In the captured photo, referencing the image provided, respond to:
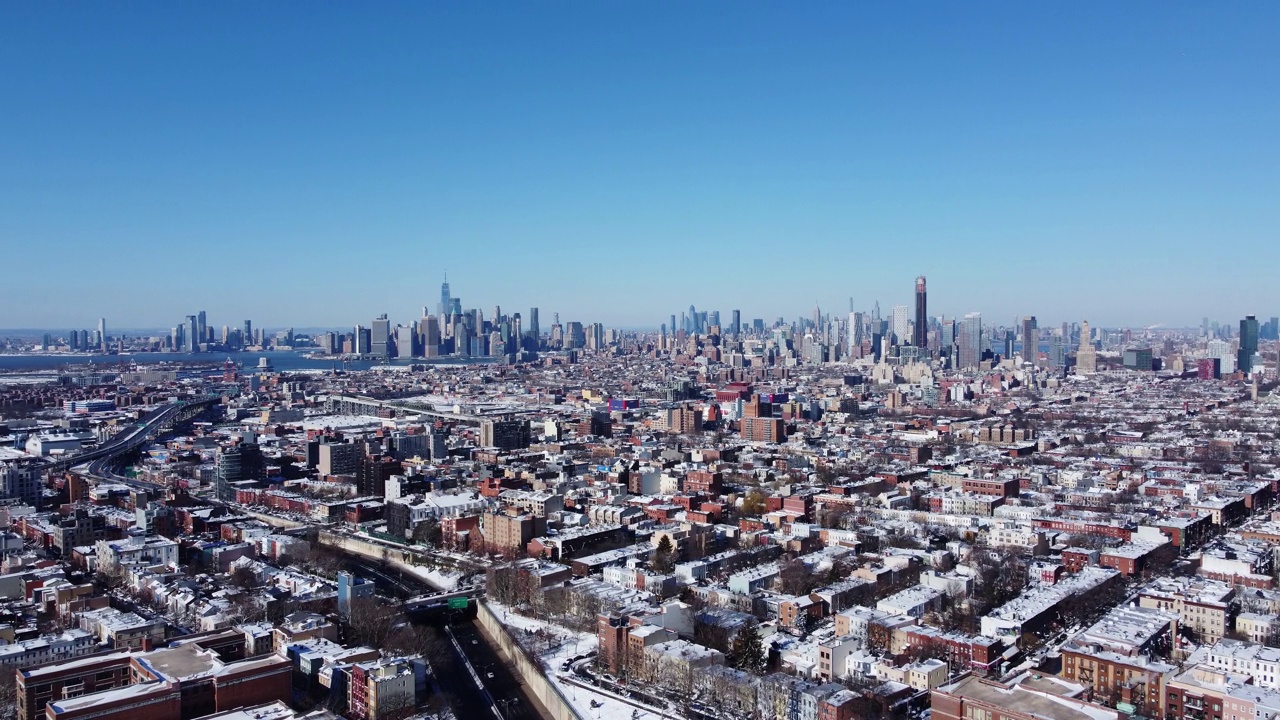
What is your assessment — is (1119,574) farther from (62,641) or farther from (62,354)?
(62,354)

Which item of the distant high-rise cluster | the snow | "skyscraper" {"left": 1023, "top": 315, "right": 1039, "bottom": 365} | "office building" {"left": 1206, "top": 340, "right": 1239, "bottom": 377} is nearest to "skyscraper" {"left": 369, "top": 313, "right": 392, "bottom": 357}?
the distant high-rise cluster

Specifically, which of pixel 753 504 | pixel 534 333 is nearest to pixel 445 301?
pixel 534 333

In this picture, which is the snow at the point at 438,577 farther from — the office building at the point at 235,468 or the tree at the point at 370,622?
Answer: the office building at the point at 235,468

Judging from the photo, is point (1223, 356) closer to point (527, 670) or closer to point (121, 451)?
point (121, 451)

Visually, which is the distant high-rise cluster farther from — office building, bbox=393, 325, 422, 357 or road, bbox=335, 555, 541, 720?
road, bbox=335, 555, 541, 720

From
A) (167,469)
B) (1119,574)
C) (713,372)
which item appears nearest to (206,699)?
(1119,574)

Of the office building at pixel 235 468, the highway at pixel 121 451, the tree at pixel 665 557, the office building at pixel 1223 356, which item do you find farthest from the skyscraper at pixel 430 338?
the tree at pixel 665 557

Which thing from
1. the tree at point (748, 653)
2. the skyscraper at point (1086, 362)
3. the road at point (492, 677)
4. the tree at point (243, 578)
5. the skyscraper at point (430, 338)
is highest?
the skyscraper at point (430, 338)
